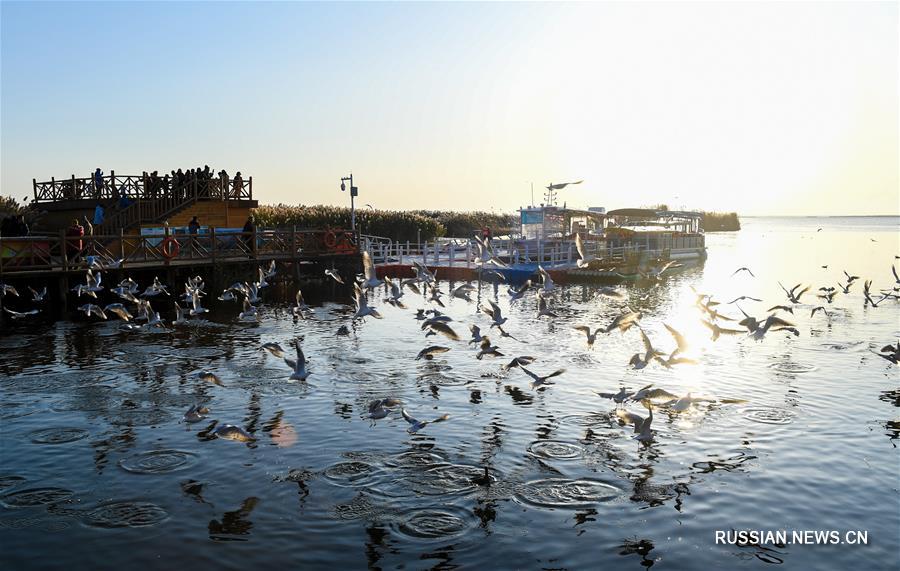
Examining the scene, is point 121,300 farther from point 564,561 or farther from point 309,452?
point 564,561

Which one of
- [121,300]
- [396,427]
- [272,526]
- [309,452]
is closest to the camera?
[272,526]

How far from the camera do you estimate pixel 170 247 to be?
1257 inches

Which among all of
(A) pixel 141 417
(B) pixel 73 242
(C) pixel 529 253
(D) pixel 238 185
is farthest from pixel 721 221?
(A) pixel 141 417

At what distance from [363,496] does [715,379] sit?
10.0 m

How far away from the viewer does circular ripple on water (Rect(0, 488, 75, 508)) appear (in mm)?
9805

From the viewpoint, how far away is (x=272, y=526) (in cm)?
919

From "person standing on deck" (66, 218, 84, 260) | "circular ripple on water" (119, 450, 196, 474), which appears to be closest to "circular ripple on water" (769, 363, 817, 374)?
"circular ripple on water" (119, 450, 196, 474)

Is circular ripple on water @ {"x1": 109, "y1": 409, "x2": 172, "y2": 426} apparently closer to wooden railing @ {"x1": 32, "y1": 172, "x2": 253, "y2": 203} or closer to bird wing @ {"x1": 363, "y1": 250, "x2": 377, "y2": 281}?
bird wing @ {"x1": 363, "y1": 250, "x2": 377, "y2": 281}

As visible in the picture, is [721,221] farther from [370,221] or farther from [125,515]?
[125,515]

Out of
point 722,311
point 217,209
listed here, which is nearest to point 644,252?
point 722,311

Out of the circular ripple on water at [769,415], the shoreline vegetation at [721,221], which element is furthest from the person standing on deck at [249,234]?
the shoreline vegetation at [721,221]

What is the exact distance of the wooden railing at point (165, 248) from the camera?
27.8m

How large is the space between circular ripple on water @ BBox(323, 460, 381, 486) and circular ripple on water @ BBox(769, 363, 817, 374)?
11.2 meters

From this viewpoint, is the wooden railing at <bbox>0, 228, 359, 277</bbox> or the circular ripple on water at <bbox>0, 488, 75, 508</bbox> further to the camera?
the wooden railing at <bbox>0, 228, 359, 277</bbox>
